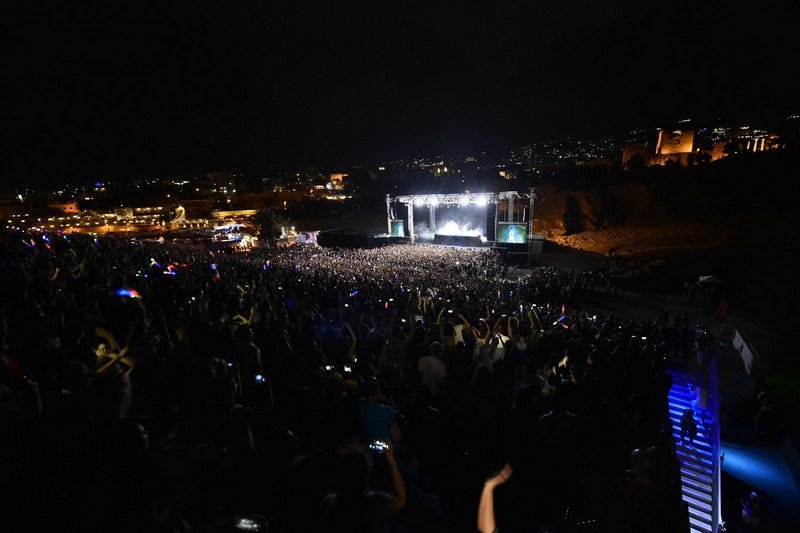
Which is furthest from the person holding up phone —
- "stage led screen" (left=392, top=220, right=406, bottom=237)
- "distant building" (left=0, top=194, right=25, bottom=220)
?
"distant building" (left=0, top=194, right=25, bottom=220)

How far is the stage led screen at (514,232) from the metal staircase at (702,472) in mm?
18504

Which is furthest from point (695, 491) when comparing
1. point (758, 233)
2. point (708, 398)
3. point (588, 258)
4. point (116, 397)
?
point (758, 233)

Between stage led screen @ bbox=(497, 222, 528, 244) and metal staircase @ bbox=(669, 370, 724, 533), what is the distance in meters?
18.5

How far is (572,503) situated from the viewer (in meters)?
2.65

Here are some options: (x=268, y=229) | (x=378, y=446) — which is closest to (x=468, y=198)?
(x=268, y=229)

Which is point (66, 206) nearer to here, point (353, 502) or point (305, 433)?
point (305, 433)

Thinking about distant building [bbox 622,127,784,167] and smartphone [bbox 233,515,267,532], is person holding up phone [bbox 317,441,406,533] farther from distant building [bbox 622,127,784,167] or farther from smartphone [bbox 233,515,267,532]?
distant building [bbox 622,127,784,167]

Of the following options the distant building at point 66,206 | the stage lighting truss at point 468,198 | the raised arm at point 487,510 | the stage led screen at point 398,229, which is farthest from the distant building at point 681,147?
the distant building at point 66,206

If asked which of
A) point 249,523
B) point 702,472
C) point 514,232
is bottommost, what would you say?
point 702,472

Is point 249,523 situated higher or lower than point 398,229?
higher

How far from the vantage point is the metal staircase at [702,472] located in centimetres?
516

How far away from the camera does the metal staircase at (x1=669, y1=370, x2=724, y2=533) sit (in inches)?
203

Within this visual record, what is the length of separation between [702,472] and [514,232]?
20.3m

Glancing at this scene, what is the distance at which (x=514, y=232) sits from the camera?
81.7 feet
